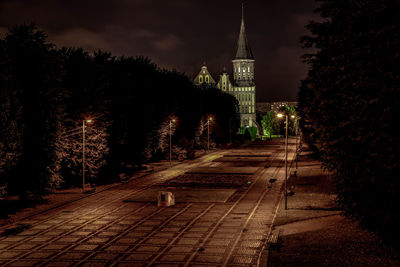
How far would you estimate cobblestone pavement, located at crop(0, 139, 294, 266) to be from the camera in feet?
68.8

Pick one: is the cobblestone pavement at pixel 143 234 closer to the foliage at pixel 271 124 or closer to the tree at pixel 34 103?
the tree at pixel 34 103

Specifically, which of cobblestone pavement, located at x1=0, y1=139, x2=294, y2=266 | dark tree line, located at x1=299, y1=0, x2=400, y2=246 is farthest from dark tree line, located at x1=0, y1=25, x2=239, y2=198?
dark tree line, located at x1=299, y1=0, x2=400, y2=246

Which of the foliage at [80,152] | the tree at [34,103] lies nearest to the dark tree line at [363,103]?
the tree at [34,103]

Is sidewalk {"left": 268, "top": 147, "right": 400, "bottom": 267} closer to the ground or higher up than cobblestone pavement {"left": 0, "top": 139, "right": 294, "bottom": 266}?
higher up

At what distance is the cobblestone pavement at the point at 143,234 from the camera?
68.8 ft

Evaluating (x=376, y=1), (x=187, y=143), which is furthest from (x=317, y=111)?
(x=187, y=143)

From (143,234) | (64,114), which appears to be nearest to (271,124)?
(64,114)

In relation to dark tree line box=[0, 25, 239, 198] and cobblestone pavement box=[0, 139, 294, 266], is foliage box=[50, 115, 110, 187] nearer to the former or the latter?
dark tree line box=[0, 25, 239, 198]

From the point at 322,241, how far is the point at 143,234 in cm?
930

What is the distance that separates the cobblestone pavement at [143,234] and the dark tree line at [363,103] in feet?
18.4

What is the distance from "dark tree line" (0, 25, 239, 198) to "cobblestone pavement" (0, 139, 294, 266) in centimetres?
469

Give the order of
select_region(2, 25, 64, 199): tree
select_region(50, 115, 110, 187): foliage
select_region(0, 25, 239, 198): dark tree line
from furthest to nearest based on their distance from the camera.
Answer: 1. select_region(50, 115, 110, 187): foliage
2. select_region(2, 25, 64, 199): tree
3. select_region(0, 25, 239, 198): dark tree line

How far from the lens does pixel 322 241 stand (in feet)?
71.7

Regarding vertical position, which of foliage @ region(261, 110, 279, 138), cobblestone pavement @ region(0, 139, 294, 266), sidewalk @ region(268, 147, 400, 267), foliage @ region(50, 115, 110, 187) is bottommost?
cobblestone pavement @ region(0, 139, 294, 266)
